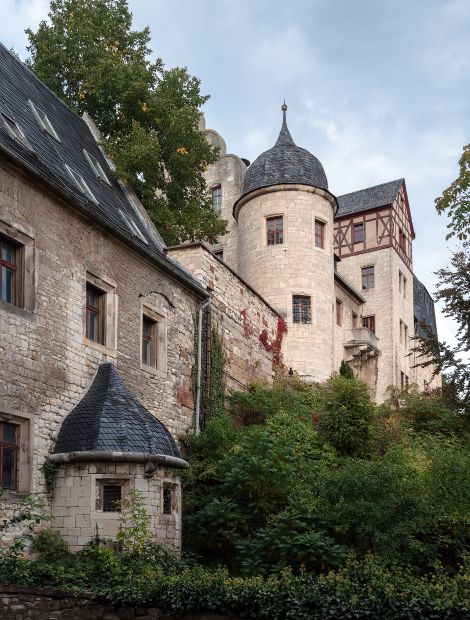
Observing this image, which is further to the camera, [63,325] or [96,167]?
[96,167]

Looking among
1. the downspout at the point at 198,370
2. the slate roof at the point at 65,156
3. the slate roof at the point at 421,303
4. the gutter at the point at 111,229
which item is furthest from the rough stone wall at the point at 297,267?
the slate roof at the point at 421,303

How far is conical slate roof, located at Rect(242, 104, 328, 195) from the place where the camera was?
94.7ft

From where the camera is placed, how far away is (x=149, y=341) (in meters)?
18.1

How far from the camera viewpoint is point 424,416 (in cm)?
2356

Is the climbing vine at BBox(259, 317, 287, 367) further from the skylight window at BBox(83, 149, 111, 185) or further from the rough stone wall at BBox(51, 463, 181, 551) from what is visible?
the rough stone wall at BBox(51, 463, 181, 551)

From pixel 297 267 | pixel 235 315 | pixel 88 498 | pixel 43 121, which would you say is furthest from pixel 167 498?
pixel 297 267

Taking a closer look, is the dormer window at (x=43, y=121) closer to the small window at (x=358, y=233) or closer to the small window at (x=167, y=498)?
the small window at (x=167, y=498)

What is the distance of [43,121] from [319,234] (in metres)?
12.9

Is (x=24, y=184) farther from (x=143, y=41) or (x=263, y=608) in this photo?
(x=143, y=41)

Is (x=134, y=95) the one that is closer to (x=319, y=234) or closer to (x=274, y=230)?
(x=274, y=230)

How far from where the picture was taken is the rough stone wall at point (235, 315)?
2112 cm

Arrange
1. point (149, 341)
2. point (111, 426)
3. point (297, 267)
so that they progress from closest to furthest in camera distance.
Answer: point (111, 426) → point (149, 341) → point (297, 267)

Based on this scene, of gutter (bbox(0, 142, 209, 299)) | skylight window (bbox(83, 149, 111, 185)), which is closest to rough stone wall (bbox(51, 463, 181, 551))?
gutter (bbox(0, 142, 209, 299))

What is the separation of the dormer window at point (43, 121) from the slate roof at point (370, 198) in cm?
2302
